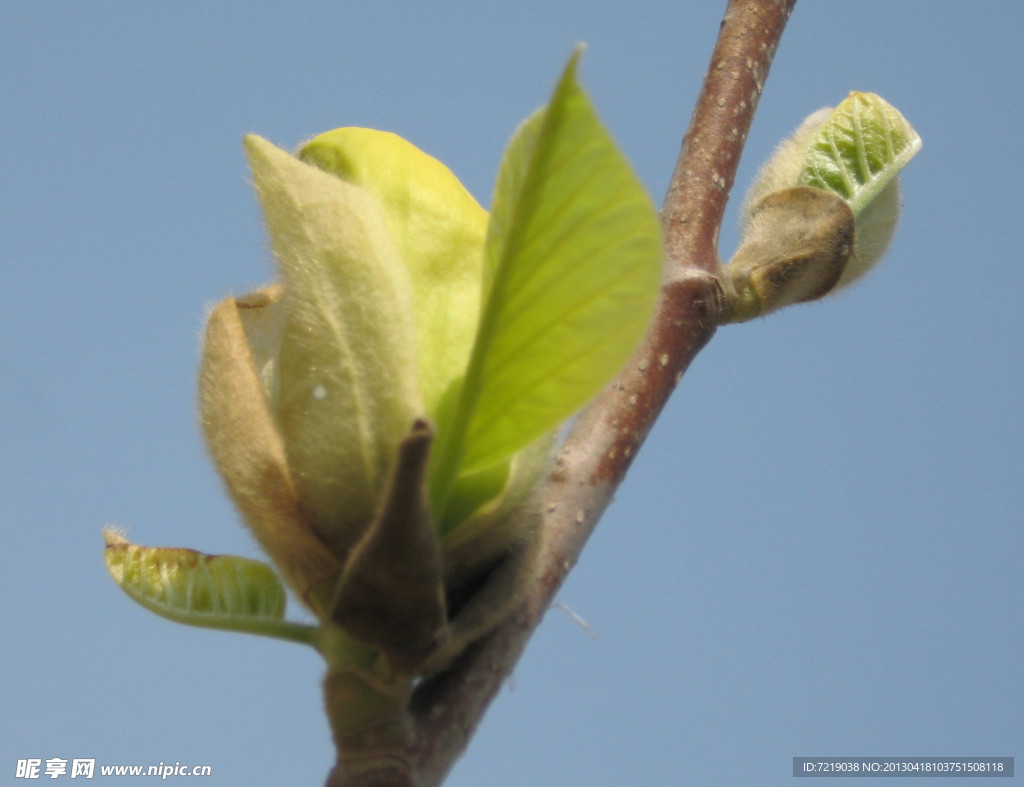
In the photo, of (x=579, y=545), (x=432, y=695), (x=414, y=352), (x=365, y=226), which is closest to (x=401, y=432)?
(x=414, y=352)

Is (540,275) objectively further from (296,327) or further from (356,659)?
(356,659)

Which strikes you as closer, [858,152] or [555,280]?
[555,280]

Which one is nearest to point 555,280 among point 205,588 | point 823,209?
point 205,588

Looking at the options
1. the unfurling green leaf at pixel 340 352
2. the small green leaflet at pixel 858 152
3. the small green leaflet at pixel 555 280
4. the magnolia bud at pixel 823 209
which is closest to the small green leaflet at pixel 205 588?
the unfurling green leaf at pixel 340 352

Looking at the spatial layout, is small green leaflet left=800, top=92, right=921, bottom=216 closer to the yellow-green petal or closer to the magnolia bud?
the magnolia bud

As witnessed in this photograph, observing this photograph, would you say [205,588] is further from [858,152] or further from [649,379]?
[858,152]

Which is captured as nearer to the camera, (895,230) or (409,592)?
(409,592)

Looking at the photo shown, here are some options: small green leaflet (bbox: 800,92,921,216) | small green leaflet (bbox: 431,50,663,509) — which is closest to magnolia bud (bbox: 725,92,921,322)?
small green leaflet (bbox: 800,92,921,216)
